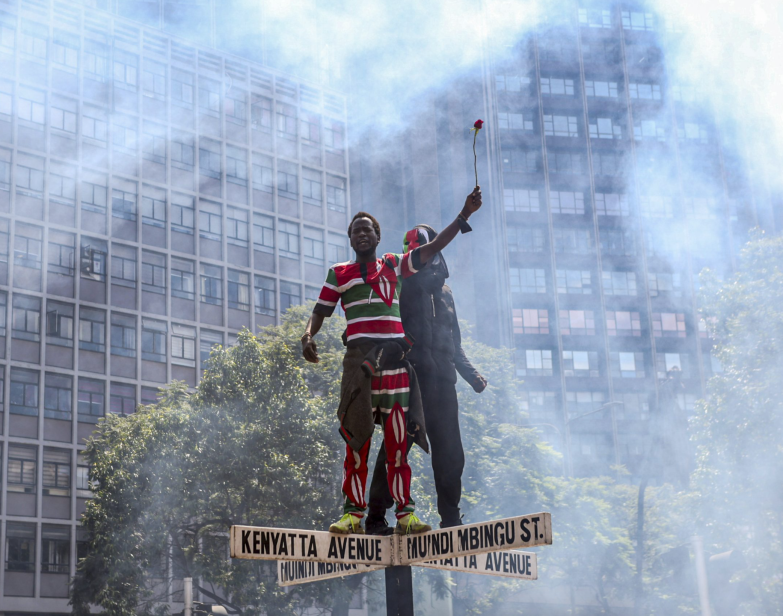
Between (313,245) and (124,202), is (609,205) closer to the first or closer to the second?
(313,245)

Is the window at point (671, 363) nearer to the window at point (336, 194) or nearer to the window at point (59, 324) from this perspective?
the window at point (336, 194)

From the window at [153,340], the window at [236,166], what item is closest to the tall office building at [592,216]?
the window at [236,166]

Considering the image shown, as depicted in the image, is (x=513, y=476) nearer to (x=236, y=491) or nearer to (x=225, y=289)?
(x=236, y=491)

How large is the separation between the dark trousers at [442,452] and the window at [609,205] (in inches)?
3133

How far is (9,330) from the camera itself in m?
50.1

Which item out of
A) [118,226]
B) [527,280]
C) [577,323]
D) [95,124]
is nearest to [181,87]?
[95,124]

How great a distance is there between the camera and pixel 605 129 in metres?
86.0

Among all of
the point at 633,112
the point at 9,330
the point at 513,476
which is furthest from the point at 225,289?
the point at 633,112

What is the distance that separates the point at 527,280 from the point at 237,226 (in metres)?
28.1

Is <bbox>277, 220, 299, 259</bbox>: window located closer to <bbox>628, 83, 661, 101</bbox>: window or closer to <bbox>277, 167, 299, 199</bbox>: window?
<bbox>277, 167, 299, 199</bbox>: window

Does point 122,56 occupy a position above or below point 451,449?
above

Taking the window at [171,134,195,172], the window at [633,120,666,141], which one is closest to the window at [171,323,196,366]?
the window at [171,134,195,172]

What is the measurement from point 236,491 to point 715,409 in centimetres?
1451

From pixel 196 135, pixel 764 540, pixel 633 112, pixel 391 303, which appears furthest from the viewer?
pixel 633 112
